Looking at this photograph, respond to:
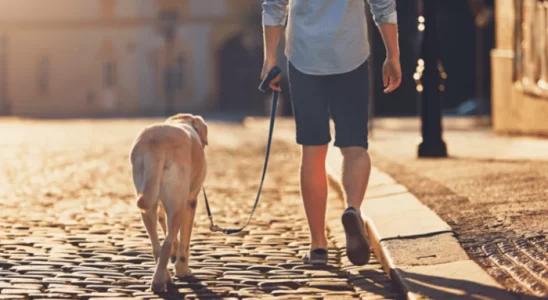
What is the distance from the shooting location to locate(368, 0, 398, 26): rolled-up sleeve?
6.18 meters

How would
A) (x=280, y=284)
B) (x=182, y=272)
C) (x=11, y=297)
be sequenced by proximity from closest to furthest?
(x=11, y=297) → (x=280, y=284) → (x=182, y=272)

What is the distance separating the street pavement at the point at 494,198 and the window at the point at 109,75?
42.7 meters

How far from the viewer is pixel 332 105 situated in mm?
6332

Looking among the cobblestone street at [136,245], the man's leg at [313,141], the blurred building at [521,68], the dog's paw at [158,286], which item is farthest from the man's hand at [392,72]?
the blurred building at [521,68]

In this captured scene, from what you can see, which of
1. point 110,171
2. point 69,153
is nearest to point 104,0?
point 69,153

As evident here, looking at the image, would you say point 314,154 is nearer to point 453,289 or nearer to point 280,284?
point 280,284

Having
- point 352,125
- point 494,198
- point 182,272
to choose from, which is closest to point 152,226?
point 182,272

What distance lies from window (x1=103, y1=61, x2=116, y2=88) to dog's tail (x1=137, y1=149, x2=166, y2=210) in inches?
2040

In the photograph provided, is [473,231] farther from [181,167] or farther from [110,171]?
[110,171]

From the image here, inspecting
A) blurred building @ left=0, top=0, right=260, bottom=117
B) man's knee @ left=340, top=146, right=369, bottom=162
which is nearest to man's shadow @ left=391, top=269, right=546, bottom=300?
man's knee @ left=340, top=146, right=369, bottom=162

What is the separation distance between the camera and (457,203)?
7.85 meters

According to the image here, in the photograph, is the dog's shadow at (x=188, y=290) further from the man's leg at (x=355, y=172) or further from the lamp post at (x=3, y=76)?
the lamp post at (x=3, y=76)

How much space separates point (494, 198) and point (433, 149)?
4891 millimetres

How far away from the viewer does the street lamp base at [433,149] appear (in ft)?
42.1
